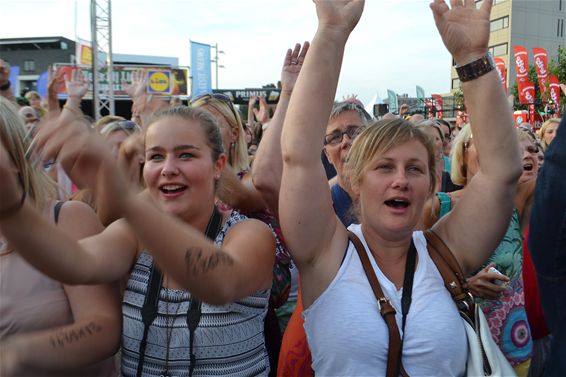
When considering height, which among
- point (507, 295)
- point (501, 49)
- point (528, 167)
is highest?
point (501, 49)

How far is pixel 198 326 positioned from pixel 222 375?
18 cm

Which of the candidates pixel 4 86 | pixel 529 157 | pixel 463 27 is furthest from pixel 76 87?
pixel 529 157

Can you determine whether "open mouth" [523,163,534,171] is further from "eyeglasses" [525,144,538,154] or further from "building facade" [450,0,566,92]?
"building facade" [450,0,566,92]

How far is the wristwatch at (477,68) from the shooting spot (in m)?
1.76

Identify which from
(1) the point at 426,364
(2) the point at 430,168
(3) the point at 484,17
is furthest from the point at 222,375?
(3) the point at 484,17

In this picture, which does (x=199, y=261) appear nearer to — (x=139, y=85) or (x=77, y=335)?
(x=77, y=335)

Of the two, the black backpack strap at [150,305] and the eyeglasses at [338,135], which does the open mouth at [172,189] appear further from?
the eyeglasses at [338,135]

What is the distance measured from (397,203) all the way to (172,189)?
2.69ft

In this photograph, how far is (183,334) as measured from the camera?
1594 mm

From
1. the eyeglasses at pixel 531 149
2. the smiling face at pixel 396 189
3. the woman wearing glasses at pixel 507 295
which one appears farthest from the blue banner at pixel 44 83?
the eyeglasses at pixel 531 149

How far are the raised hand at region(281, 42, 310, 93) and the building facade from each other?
175 ft

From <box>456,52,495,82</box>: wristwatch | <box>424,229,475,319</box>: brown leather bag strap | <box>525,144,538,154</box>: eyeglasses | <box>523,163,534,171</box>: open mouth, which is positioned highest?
<box>456,52,495,82</box>: wristwatch

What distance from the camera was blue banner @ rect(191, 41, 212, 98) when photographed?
22500mm

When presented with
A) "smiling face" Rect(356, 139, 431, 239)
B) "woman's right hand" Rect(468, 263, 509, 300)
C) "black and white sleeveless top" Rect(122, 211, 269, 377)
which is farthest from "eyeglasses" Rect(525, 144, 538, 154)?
"black and white sleeveless top" Rect(122, 211, 269, 377)
